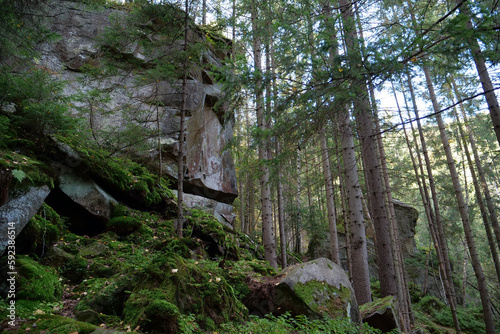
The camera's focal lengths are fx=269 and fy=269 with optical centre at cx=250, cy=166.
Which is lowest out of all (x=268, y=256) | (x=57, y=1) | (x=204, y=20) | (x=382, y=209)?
(x=268, y=256)

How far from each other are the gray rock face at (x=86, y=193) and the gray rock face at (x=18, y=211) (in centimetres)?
180

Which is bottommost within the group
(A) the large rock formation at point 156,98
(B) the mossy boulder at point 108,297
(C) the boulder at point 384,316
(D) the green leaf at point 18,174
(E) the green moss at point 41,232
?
(C) the boulder at point 384,316

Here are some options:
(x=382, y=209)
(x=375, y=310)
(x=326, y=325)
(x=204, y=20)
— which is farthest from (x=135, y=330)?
(x=204, y=20)

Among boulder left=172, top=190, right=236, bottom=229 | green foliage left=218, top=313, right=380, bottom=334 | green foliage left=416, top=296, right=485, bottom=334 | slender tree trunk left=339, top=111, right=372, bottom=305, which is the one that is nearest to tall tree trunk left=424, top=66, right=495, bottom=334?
green foliage left=416, top=296, right=485, bottom=334

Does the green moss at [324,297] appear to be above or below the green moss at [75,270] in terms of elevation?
below

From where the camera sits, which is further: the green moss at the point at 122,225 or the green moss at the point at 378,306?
the green moss at the point at 122,225

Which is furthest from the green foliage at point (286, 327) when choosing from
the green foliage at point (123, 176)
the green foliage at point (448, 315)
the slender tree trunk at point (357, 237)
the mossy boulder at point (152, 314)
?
the green foliage at point (448, 315)

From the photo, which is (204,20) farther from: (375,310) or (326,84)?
(375,310)

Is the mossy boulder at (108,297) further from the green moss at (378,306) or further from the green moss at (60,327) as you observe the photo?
the green moss at (378,306)

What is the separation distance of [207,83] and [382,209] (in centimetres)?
1122

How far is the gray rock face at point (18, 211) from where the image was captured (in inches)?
157

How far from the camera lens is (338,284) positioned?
17.7 ft

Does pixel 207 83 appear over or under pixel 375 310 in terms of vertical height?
over

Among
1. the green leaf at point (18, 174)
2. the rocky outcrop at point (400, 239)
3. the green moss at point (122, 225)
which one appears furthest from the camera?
the rocky outcrop at point (400, 239)
